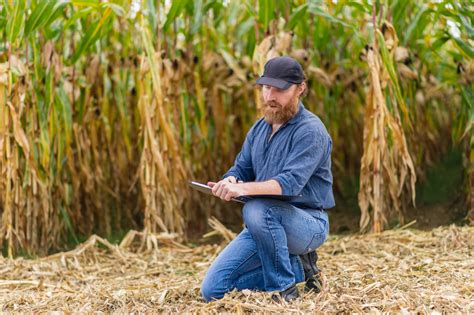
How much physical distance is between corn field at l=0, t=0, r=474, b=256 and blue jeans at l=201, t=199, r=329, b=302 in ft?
5.10

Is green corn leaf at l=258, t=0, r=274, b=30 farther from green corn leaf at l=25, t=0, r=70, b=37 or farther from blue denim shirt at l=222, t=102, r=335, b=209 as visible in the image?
blue denim shirt at l=222, t=102, r=335, b=209

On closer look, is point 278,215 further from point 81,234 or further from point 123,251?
point 81,234

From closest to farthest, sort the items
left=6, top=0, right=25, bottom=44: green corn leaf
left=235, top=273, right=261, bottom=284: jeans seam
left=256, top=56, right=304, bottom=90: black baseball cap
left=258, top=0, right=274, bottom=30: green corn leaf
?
left=256, top=56, right=304, bottom=90: black baseball cap → left=235, top=273, right=261, bottom=284: jeans seam → left=6, top=0, right=25, bottom=44: green corn leaf → left=258, top=0, right=274, bottom=30: green corn leaf

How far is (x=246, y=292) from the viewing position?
10.1ft

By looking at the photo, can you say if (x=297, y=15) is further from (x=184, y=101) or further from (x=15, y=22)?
(x=15, y=22)

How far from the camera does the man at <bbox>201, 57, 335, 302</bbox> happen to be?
2.99 meters

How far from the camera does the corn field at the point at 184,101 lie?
4.65m

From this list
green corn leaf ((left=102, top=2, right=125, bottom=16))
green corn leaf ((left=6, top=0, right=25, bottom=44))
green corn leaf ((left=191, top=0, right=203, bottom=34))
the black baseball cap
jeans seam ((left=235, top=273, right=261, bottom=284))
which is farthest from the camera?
green corn leaf ((left=191, top=0, right=203, bottom=34))

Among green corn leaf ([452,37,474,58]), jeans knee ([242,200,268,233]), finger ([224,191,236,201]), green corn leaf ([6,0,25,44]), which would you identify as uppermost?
green corn leaf ([6,0,25,44])

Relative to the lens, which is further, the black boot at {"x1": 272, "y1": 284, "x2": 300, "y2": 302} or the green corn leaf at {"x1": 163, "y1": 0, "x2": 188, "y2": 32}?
the green corn leaf at {"x1": 163, "y1": 0, "x2": 188, "y2": 32}

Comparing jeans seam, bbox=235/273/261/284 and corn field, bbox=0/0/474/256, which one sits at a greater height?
corn field, bbox=0/0/474/256

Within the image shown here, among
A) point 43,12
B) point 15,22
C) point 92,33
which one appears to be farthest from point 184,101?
point 15,22

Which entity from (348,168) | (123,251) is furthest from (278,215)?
(348,168)

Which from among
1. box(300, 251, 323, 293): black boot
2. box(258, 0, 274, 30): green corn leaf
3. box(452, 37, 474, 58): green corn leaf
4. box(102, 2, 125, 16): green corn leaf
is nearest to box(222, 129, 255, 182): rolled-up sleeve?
box(300, 251, 323, 293): black boot
